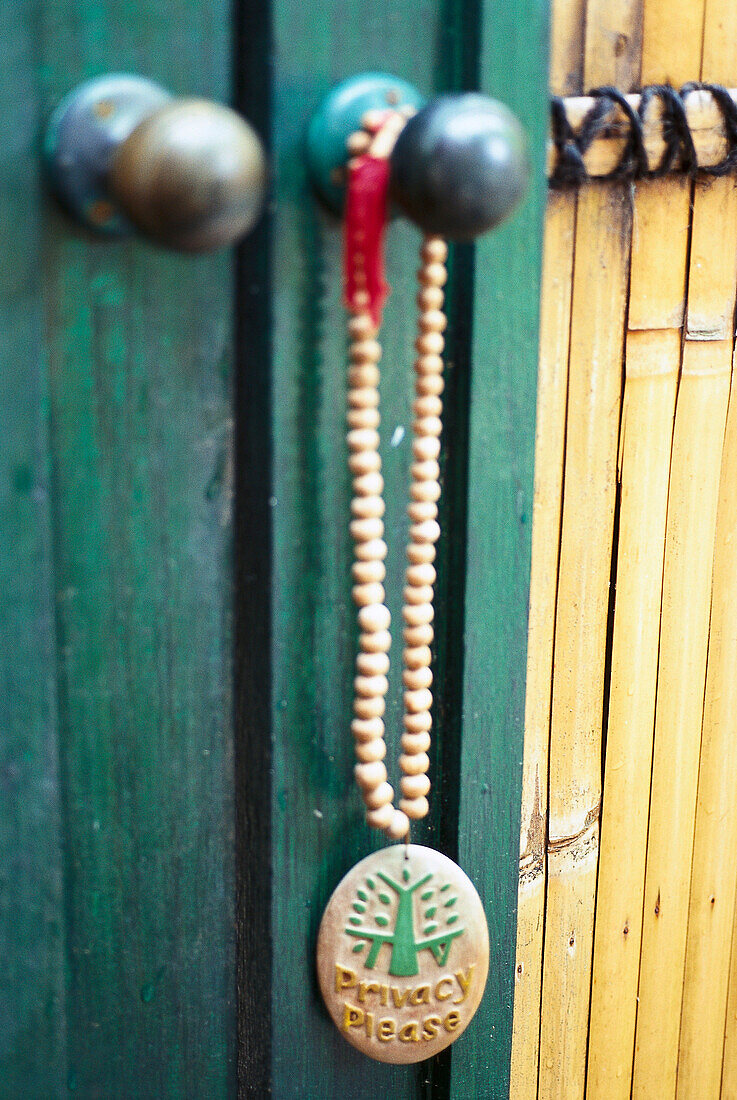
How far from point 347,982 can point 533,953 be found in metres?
0.25

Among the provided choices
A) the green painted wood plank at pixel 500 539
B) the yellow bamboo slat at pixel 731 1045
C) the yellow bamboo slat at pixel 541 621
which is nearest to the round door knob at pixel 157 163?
the green painted wood plank at pixel 500 539

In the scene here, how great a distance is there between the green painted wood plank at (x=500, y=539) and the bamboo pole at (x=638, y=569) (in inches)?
6.4

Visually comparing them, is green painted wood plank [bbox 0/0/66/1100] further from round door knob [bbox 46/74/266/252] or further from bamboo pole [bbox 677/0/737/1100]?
bamboo pole [bbox 677/0/737/1100]

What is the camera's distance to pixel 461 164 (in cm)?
43

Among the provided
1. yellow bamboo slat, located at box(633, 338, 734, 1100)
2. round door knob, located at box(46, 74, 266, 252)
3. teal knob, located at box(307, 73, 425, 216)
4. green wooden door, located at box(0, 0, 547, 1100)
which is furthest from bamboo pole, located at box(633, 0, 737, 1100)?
round door knob, located at box(46, 74, 266, 252)

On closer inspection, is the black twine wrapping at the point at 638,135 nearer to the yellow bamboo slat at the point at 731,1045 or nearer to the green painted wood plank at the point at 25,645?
the green painted wood plank at the point at 25,645

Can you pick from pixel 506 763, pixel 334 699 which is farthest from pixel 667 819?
pixel 334 699

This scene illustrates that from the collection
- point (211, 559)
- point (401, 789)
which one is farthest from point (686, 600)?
point (211, 559)

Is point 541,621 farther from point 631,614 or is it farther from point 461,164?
point 461,164

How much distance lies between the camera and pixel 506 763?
0.65 metres

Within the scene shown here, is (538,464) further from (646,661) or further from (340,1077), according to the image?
(340,1077)

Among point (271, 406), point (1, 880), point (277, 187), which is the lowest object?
point (1, 880)

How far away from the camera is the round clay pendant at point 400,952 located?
584 millimetres

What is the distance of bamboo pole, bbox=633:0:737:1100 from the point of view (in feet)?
2.49
